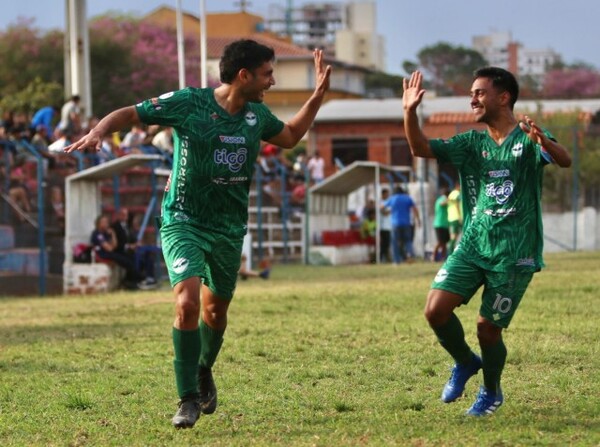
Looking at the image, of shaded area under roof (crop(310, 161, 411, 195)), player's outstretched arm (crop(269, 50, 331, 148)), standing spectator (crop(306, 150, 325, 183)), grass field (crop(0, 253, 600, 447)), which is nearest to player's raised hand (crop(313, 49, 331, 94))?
player's outstretched arm (crop(269, 50, 331, 148))

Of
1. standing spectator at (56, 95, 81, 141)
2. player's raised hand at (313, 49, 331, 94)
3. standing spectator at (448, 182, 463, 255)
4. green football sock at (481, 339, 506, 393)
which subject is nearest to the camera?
green football sock at (481, 339, 506, 393)

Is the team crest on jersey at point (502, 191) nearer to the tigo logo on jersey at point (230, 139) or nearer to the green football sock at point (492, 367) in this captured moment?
the green football sock at point (492, 367)

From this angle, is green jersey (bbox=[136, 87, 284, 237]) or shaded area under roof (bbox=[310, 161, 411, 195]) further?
shaded area under roof (bbox=[310, 161, 411, 195])

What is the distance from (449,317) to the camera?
8.17 metres

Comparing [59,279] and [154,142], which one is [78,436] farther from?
[154,142]

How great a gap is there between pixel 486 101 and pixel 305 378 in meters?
2.74

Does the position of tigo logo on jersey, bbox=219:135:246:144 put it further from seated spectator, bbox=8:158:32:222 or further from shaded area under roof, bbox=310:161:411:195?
shaded area under roof, bbox=310:161:411:195

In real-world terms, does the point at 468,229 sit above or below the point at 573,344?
above

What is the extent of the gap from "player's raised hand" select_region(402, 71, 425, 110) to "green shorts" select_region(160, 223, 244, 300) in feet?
4.19

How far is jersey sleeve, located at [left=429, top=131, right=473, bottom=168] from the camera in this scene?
8266 millimetres

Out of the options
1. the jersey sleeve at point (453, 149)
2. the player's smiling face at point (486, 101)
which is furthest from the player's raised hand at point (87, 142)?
the player's smiling face at point (486, 101)

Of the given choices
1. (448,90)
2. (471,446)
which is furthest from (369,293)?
(448,90)

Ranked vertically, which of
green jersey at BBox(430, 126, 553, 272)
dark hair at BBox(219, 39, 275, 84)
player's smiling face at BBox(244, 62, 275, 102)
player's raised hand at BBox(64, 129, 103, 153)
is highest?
dark hair at BBox(219, 39, 275, 84)

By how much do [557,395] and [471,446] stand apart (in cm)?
193
